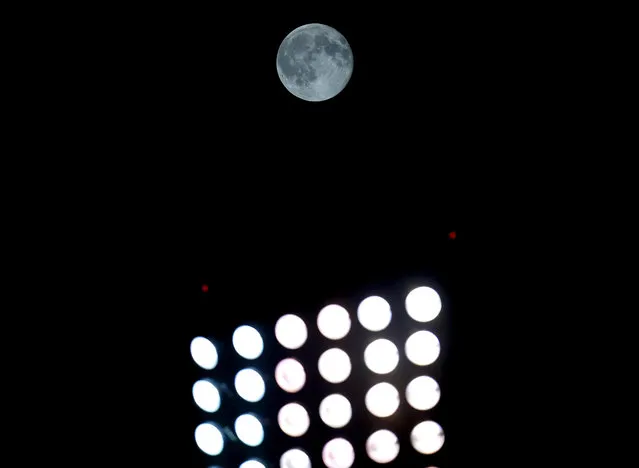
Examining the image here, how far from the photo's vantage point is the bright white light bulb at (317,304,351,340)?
1.57 metres

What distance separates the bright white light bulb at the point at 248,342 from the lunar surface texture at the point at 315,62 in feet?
2.79

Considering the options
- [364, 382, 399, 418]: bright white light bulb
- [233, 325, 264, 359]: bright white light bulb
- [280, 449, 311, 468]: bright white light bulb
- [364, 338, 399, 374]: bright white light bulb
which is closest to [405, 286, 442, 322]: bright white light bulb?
[364, 338, 399, 374]: bright white light bulb

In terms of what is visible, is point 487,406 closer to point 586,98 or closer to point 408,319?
point 408,319

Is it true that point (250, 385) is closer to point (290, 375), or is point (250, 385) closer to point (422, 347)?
point (290, 375)

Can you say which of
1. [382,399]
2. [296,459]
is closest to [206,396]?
[296,459]

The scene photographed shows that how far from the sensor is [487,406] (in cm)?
163

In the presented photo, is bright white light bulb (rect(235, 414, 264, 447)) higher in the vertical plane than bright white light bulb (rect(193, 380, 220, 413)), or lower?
lower

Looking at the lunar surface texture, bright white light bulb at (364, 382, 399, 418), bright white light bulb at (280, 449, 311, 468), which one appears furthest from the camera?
bright white light bulb at (280, 449, 311, 468)

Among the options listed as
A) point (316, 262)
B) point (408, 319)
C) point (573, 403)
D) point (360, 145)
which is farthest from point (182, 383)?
point (573, 403)

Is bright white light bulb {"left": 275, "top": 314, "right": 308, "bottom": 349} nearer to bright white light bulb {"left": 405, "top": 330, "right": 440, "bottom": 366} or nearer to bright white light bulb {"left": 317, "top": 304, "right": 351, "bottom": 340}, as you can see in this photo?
bright white light bulb {"left": 317, "top": 304, "right": 351, "bottom": 340}

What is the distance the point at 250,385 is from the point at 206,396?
19cm

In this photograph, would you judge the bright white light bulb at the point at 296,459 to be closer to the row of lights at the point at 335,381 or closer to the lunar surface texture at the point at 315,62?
the row of lights at the point at 335,381

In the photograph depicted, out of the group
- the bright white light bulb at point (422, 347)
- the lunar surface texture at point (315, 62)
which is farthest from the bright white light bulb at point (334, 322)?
the lunar surface texture at point (315, 62)

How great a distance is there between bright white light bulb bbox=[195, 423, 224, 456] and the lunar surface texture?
1271 mm
